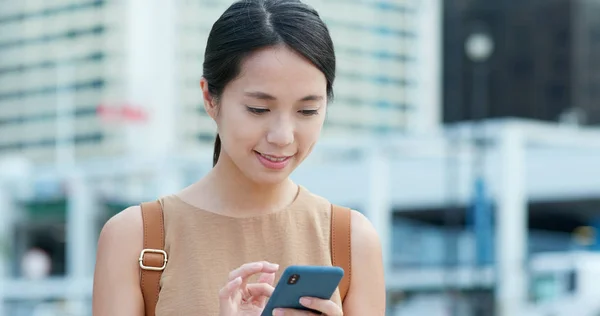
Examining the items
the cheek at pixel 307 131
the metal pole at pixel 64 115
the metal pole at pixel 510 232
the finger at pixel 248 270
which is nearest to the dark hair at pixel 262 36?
the cheek at pixel 307 131

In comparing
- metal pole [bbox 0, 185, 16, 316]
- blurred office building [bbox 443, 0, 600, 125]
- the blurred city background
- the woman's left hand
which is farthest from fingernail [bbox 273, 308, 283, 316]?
blurred office building [bbox 443, 0, 600, 125]

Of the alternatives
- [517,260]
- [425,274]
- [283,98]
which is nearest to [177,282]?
[283,98]

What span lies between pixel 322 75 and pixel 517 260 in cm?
2619

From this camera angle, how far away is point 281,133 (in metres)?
2.12

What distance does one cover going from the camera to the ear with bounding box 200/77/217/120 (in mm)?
2260

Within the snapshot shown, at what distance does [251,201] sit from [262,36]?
346mm

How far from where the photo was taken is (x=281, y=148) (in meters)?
2.15

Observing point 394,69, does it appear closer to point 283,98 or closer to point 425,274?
point 425,274

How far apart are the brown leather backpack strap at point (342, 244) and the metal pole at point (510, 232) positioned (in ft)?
80.5

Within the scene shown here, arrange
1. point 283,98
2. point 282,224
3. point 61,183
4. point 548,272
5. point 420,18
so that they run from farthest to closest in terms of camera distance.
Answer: point 420,18, point 61,183, point 548,272, point 282,224, point 283,98

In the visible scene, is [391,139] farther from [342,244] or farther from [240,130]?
[240,130]

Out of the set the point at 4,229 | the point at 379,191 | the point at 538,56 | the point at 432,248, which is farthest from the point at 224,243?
the point at 538,56

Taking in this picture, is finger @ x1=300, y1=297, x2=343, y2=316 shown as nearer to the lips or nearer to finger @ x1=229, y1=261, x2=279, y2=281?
finger @ x1=229, y1=261, x2=279, y2=281

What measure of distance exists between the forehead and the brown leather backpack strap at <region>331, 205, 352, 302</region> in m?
0.28
